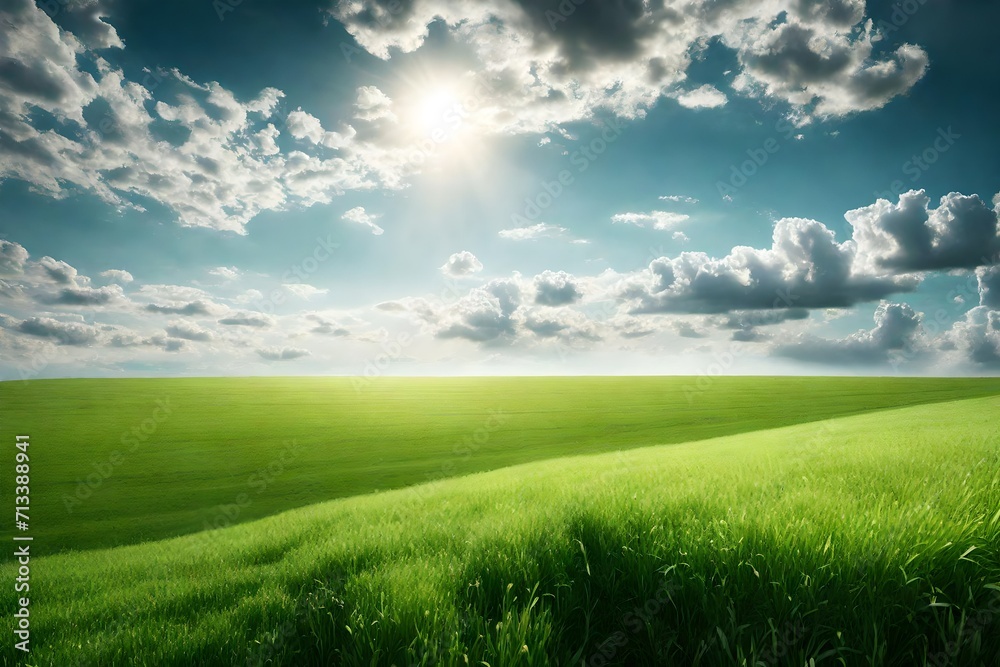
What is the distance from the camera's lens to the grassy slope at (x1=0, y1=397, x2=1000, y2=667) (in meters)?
2.97

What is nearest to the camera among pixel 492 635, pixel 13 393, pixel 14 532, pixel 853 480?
pixel 492 635

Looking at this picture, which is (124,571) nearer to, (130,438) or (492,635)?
(492,635)

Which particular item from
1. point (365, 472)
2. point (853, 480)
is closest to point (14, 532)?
point (365, 472)

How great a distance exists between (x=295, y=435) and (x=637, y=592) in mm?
50757

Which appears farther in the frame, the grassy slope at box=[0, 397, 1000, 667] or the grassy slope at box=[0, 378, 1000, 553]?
→ the grassy slope at box=[0, 378, 1000, 553]

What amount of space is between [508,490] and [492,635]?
6636 millimetres

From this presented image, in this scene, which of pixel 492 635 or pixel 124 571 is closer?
pixel 492 635

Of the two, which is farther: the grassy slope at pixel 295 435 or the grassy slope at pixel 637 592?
the grassy slope at pixel 295 435

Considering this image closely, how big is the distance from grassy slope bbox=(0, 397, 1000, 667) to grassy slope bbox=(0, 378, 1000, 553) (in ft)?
75.7

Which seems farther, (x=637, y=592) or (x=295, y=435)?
(x=295, y=435)

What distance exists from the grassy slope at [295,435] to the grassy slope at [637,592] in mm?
23085

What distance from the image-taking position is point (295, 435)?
4822 cm

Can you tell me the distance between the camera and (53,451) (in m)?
39.6

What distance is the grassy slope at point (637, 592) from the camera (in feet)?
9.73
